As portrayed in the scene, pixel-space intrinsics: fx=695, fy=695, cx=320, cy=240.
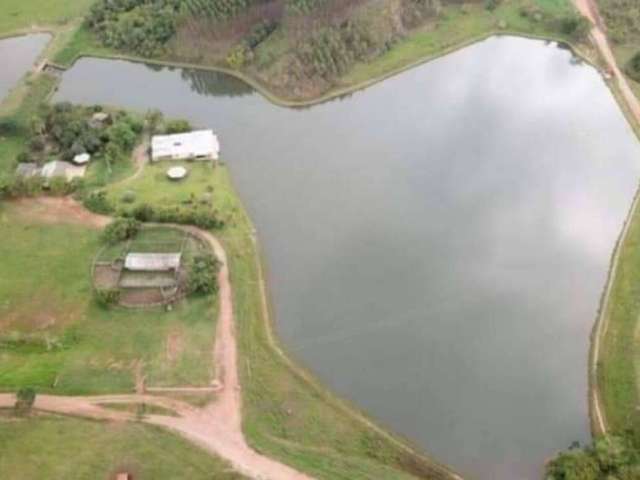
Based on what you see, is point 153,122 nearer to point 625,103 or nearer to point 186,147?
point 186,147

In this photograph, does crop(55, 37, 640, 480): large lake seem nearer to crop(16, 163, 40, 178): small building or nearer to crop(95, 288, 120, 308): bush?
crop(95, 288, 120, 308): bush

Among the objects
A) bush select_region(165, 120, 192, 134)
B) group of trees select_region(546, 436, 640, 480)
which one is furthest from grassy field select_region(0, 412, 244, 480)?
bush select_region(165, 120, 192, 134)

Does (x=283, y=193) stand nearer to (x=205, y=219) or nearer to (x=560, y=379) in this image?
(x=205, y=219)

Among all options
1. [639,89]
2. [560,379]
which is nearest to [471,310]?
[560,379]

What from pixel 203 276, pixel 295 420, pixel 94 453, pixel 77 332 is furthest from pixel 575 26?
pixel 94 453

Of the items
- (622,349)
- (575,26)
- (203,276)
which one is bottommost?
(203,276)

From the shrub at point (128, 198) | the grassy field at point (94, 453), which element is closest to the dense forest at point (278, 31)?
the shrub at point (128, 198)
